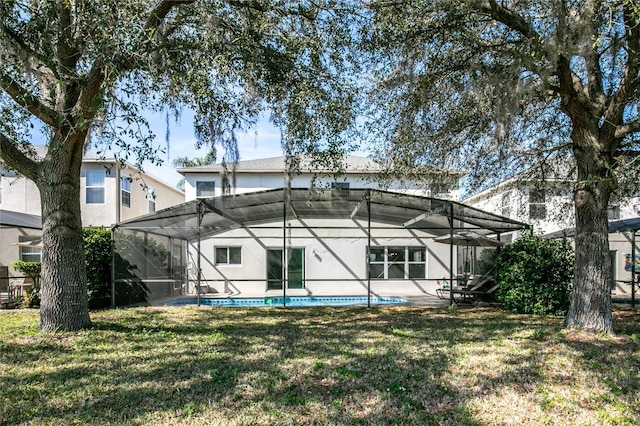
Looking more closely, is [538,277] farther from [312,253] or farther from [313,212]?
[312,253]

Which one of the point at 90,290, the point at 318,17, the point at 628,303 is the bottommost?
the point at 628,303

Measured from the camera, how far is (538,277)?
394 inches

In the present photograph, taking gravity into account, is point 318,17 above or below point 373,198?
above

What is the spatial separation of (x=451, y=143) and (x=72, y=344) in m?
7.64

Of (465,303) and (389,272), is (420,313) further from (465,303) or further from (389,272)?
(389,272)

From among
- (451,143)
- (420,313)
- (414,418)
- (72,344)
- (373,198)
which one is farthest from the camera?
(373,198)

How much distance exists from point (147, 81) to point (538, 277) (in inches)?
366

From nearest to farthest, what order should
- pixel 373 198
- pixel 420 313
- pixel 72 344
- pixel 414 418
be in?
pixel 414 418, pixel 72 344, pixel 420 313, pixel 373 198

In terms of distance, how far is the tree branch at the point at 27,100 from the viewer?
5.50 meters

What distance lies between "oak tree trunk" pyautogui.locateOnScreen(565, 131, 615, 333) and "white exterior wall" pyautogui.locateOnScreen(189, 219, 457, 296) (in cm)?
891

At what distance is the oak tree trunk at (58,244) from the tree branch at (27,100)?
623 millimetres

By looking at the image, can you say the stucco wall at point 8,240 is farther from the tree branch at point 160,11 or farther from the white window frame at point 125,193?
the tree branch at point 160,11

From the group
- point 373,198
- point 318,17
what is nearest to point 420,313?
point 373,198

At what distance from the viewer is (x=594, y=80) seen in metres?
7.10
